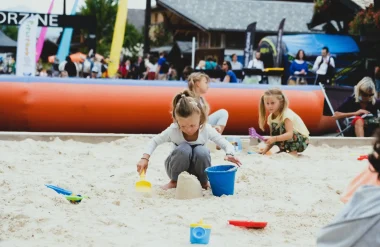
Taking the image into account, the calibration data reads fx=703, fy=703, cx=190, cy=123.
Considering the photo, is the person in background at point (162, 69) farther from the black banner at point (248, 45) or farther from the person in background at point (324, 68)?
the person in background at point (324, 68)

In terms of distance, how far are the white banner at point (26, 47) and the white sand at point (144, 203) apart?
6.84 metres

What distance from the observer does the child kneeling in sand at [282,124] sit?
21.8 ft

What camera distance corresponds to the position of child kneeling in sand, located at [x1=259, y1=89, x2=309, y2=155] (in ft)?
21.8

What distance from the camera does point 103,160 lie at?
6188 millimetres

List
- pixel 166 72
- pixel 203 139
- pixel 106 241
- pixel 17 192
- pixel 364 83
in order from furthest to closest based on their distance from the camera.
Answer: pixel 166 72, pixel 364 83, pixel 203 139, pixel 17 192, pixel 106 241

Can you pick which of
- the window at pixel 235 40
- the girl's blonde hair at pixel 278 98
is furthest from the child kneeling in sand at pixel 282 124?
the window at pixel 235 40

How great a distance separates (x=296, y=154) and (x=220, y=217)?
3.24m

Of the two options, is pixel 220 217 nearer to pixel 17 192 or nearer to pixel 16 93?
pixel 17 192

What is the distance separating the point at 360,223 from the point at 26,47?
11.8 m

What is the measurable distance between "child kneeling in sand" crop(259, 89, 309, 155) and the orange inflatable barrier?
2147mm

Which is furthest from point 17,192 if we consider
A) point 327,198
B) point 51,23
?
point 51,23

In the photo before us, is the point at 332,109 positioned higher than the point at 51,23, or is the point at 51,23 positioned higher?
the point at 51,23

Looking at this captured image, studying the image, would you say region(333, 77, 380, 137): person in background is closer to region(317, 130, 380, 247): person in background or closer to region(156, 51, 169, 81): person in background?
region(317, 130, 380, 247): person in background

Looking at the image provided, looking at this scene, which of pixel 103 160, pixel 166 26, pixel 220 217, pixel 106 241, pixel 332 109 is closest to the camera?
pixel 106 241
